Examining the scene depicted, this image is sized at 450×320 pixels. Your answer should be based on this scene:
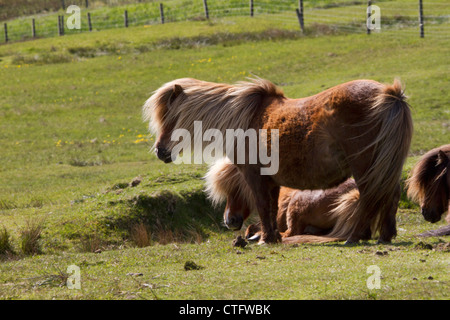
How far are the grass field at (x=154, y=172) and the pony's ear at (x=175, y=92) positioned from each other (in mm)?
2224

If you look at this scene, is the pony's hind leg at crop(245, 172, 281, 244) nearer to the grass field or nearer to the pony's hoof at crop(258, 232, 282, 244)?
the pony's hoof at crop(258, 232, 282, 244)

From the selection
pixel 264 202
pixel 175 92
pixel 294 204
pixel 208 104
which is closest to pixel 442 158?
pixel 294 204

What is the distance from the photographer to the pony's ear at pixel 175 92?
9.15m

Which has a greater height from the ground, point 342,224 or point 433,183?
point 433,183

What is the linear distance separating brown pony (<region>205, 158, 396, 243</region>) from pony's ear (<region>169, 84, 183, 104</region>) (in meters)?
1.31

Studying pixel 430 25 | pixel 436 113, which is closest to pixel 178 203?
pixel 436 113

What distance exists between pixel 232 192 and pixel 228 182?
0.57 feet

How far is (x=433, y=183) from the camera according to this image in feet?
30.4

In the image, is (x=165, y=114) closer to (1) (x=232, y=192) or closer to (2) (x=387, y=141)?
(1) (x=232, y=192)

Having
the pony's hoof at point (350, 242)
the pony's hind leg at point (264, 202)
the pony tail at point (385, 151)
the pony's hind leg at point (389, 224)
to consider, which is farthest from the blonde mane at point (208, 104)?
the pony's hind leg at point (389, 224)

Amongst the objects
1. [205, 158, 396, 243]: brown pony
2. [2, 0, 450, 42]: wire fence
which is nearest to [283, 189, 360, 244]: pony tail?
[205, 158, 396, 243]: brown pony

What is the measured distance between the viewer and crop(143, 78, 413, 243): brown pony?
748cm
